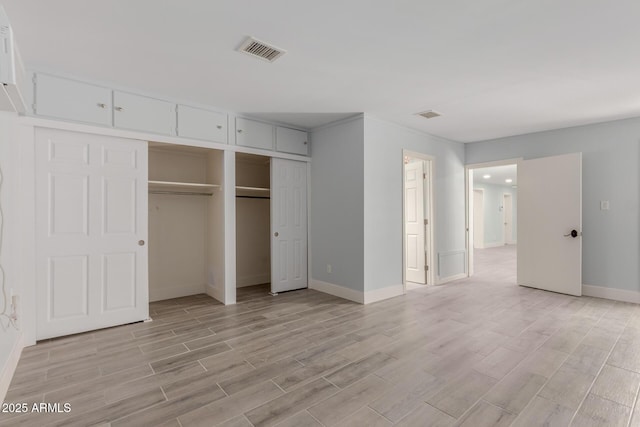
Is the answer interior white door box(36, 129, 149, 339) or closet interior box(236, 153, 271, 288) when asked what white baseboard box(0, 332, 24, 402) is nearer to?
interior white door box(36, 129, 149, 339)

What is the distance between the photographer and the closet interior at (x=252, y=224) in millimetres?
5434

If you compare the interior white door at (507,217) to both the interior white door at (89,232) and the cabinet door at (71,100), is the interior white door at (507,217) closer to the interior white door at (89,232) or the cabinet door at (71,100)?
the interior white door at (89,232)

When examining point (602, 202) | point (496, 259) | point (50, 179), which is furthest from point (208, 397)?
point (496, 259)

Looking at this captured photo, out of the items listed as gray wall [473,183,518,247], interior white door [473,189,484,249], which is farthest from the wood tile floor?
gray wall [473,183,518,247]

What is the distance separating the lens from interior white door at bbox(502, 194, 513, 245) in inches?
511

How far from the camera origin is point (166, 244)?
4637 millimetres

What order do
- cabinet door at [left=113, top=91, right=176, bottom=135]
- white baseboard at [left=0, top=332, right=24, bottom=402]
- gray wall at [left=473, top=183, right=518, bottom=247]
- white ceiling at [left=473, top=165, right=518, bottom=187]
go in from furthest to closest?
gray wall at [left=473, top=183, right=518, bottom=247]
white ceiling at [left=473, top=165, right=518, bottom=187]
cabinet door at [left=113, top=91, right=176, bottom=135]
white baseboard at [left=0, top=332, right=24, bottom=402]

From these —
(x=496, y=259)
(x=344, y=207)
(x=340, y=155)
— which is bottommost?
(x=496, y=259)

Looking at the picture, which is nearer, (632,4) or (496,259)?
(632,4)

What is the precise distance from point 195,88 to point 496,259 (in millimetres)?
8479

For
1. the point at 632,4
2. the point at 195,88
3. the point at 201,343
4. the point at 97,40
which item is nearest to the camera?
the point at 632,4

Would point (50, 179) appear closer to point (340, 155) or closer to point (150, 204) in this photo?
point (150, 204)

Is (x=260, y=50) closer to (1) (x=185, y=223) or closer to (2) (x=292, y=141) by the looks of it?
(2) (x=292, y=141)

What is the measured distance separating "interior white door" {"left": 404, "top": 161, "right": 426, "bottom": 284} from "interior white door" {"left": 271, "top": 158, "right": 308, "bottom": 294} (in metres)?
1.84
